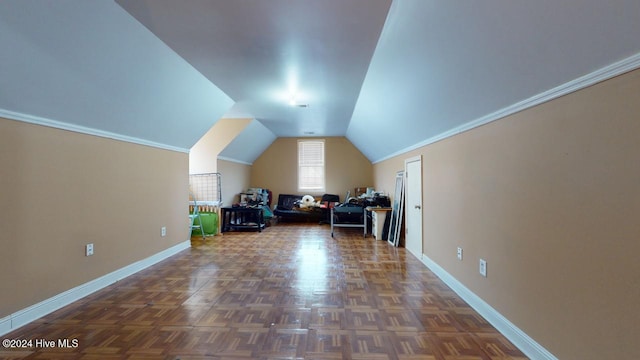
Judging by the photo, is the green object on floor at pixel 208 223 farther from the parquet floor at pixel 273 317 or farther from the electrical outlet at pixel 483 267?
the electrical outlet at pixel 483 267

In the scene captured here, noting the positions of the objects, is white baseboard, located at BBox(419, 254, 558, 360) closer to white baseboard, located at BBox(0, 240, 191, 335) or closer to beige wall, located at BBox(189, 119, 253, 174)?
white baseboard, located at BBox(0, 240, 191, 335)

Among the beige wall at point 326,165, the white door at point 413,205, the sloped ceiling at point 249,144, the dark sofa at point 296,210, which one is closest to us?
the white door at point 413,205

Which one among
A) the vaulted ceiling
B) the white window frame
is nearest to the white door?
the vaulted ceiling

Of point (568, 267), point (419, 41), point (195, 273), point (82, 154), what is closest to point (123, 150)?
point (82, 154)

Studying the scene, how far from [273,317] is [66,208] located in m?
2.30

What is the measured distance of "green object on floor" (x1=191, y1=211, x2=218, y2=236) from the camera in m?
6.09

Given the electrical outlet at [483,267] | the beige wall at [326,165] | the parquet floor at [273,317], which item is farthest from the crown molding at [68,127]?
the beige wall at [326,165]

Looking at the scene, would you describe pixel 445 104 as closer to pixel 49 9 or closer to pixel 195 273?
pixel 49 9

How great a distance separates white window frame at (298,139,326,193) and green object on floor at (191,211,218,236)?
329 centimetres

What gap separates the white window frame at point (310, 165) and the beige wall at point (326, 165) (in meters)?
0.13

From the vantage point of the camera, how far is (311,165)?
351 inches

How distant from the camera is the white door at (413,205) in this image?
14.1 feet

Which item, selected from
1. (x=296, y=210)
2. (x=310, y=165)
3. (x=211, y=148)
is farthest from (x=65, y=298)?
(x=310, y=165)

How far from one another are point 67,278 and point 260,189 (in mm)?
5682
